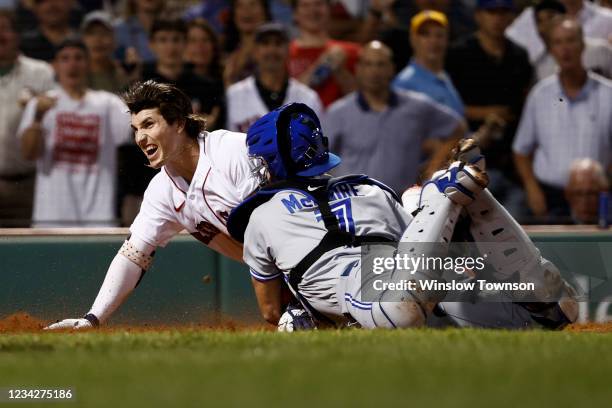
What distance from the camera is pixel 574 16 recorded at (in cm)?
1058

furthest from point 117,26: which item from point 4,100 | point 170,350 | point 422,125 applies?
point 170,350

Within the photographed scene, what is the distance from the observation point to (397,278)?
6016mm

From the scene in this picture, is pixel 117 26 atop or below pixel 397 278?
atop

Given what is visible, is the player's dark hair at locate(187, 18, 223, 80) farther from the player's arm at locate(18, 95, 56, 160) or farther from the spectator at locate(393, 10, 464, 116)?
the spectator at locate(393, 10, 464, 116)

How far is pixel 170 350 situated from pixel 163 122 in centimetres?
187

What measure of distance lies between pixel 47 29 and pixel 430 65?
3.44 m

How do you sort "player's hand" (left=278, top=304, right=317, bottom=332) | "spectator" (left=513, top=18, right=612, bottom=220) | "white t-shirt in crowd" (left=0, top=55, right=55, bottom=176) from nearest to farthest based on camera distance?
"player's hand" (left=278, top=304, right=317, bottom=332) < "spectator" (left=513, top=18, right=612, bottom=220) < "white t-shirt in crowd" (left=0, top=55, right=55, bottom=176)

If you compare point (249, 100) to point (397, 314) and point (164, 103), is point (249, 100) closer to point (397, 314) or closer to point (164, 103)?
point (164, 103)

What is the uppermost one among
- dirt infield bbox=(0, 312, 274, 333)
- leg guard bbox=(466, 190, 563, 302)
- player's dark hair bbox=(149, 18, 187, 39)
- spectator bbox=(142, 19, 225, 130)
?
player's dark hair bbox=(149, 18, 187, 39)

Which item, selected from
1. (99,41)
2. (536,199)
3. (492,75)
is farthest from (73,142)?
(536,199)

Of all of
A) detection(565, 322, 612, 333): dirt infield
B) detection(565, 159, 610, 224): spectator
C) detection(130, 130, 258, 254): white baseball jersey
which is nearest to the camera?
detection(130, 130, 258, 254): white baseball jersey

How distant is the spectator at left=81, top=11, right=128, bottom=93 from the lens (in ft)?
33.9

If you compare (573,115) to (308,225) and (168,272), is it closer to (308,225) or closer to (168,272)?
(168,272)

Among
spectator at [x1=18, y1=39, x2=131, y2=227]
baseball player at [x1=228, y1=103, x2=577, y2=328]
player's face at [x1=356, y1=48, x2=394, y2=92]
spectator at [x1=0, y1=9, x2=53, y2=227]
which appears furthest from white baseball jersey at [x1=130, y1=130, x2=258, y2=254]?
player's face at [x1=356, y1=48, x2=394, y2=92]
